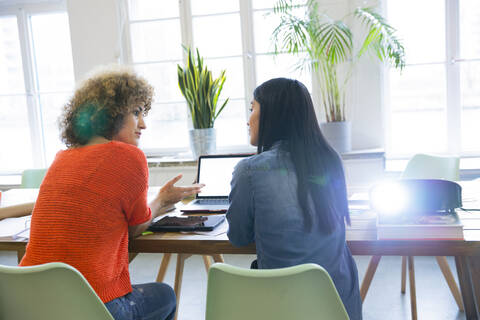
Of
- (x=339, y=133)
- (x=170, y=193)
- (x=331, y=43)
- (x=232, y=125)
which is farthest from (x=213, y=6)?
(x=170, y=193)

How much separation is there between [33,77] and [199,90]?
220 centimetres

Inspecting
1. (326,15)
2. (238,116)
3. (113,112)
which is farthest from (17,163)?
(113,112)

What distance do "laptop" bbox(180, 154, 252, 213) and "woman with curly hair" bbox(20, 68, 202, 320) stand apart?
2.12 feet

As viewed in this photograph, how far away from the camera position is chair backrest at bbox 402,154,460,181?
2.88 metres

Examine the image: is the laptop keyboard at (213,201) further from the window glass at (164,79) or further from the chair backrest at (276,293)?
the window glass at (164,79)

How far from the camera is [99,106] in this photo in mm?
1685

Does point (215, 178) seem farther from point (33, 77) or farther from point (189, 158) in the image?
point (33, 77)

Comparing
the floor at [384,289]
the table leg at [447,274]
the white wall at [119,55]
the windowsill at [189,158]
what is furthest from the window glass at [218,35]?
the table leg at [447,274]

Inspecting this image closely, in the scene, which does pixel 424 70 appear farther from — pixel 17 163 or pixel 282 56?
pixel 17 163

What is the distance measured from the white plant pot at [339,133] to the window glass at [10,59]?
10.8 feet

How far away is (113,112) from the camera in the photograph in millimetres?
1699

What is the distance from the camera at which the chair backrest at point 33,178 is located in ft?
11.7

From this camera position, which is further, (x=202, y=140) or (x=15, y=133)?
(x=15, y=133)

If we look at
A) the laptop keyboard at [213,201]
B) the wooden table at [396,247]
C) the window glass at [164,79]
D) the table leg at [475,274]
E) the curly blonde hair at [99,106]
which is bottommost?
the table leg at [475,274]
